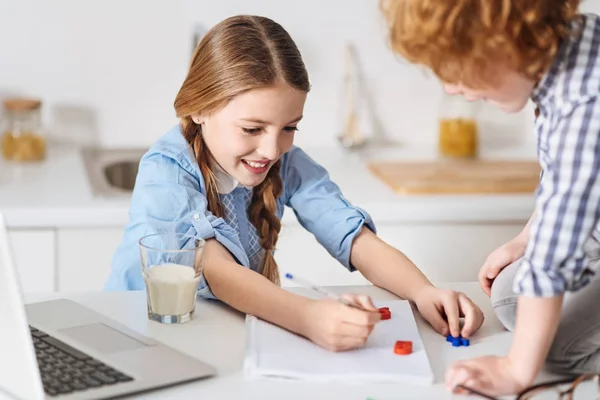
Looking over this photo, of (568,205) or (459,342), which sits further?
(459,342)

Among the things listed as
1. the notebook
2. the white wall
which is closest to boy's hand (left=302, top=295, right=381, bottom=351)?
the notebook

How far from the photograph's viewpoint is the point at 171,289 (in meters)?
1.40

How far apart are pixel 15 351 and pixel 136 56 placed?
1.94 metres

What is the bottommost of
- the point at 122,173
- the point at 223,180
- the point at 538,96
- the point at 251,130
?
the point at 122,173

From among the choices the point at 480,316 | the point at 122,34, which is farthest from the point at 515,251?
the point at 122,34

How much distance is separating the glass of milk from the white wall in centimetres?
152

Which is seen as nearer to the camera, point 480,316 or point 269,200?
point 480,316

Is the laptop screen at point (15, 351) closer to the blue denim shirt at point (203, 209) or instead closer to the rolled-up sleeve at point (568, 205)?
the blue denim shirt at point (203, 209)

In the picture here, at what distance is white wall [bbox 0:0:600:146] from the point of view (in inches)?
112

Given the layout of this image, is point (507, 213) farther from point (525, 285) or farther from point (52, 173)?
point (525, 285)

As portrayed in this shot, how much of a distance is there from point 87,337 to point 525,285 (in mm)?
577

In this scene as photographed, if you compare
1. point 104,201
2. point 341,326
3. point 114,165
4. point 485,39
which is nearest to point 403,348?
point 341,326

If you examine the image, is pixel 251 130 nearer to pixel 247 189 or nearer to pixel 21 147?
pixel 247 189

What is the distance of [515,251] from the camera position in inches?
57.6
